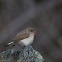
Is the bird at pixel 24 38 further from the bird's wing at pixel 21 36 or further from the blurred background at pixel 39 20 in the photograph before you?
the blurred background at pixel 39 20

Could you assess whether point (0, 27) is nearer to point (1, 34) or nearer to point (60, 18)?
point (1, 34)

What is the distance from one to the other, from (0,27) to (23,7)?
6.04 ft

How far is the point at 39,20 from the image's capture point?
12.3m

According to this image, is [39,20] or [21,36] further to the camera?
[39,20]

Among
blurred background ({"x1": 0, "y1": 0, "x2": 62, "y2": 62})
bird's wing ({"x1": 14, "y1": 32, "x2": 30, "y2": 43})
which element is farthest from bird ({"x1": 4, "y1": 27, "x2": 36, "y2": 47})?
blurred background ({"x1": 0, "y1": 0, "x2": 62, "y2": 62})

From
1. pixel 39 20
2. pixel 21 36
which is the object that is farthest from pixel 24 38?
pixel 39 20

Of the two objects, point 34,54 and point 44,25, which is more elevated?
point 44,25

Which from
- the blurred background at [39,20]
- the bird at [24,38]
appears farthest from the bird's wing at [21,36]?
the blurred background at [39,20]

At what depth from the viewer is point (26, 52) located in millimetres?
5969

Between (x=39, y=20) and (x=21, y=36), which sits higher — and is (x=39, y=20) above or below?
above

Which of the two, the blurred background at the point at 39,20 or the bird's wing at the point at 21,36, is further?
the blurred background at the point at 39,20

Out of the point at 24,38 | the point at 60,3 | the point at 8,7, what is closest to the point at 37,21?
the point at 60,3

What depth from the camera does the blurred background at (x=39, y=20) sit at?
37.8 ft

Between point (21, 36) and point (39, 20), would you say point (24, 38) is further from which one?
point (39, 20)
